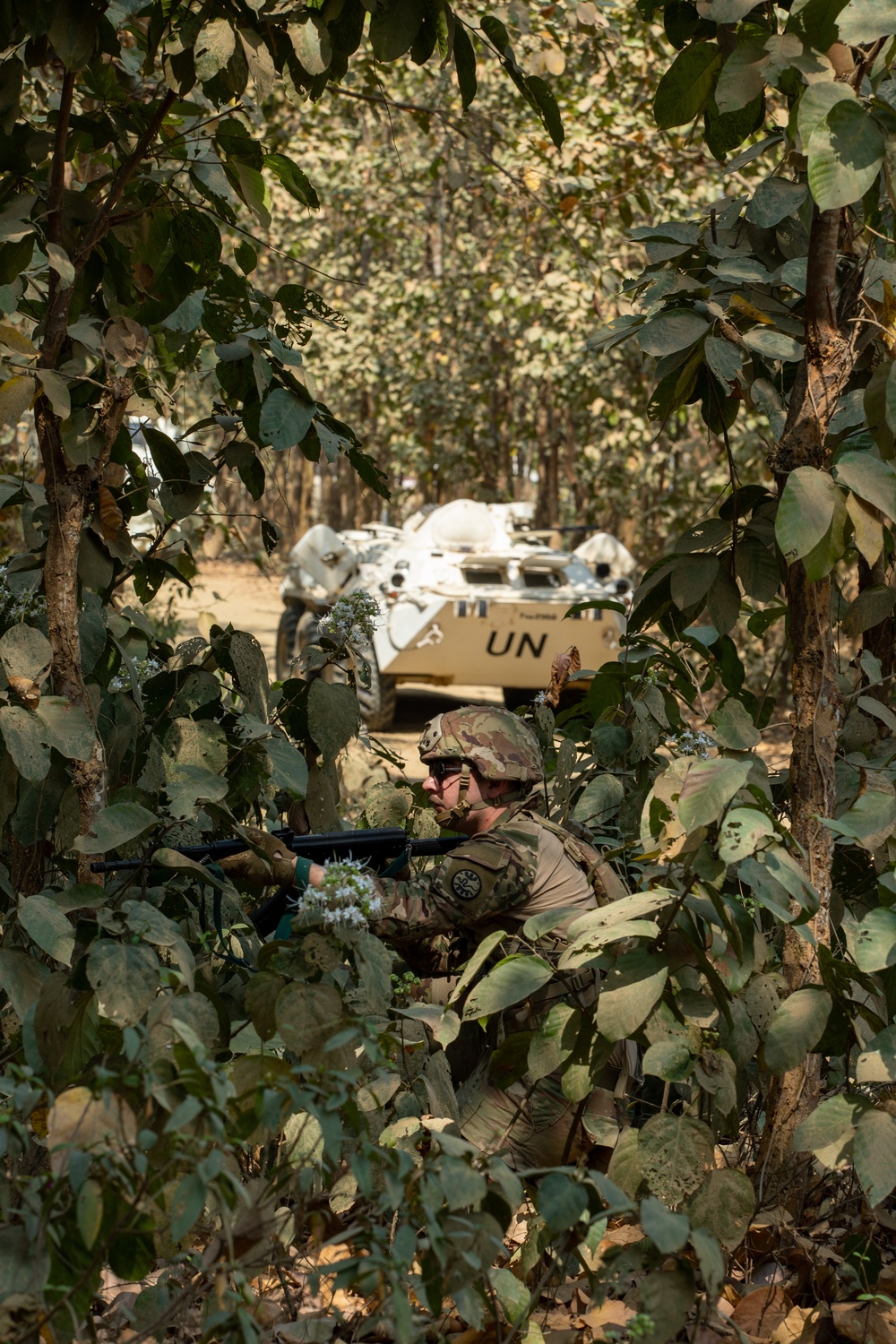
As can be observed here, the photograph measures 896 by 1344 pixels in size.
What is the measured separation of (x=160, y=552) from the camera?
132 inches

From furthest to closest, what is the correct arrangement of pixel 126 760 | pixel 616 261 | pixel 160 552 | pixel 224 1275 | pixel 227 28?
pixel 616 261, pixel 160 552, pixel 126 760, pixel 227 28, pixel 224 1275

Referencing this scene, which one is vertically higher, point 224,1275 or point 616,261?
point 616,261

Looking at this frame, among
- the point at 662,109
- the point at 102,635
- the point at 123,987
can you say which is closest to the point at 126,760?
the point at 102,635

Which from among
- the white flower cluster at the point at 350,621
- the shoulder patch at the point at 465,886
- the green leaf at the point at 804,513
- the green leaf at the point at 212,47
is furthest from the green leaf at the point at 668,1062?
the green leaf at the point at 212,47

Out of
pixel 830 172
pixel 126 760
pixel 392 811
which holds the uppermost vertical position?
pixel 830 172

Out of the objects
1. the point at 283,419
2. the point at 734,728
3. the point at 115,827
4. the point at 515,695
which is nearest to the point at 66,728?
the point at 115,827

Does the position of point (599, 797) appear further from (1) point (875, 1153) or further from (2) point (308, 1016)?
(2) point (308, 1016)

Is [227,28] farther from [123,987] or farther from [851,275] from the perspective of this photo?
[123,987]

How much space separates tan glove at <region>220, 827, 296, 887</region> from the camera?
266 centimetres

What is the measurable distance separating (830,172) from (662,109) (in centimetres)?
→ 57

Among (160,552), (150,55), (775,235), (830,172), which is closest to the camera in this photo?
(830,172)

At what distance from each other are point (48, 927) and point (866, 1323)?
143 cm

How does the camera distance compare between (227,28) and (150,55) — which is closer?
(227,28)

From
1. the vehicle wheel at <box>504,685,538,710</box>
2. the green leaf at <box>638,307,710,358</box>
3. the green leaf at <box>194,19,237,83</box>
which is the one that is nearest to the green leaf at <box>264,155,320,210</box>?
the green leaf at <box>194,19,237,83</box>
